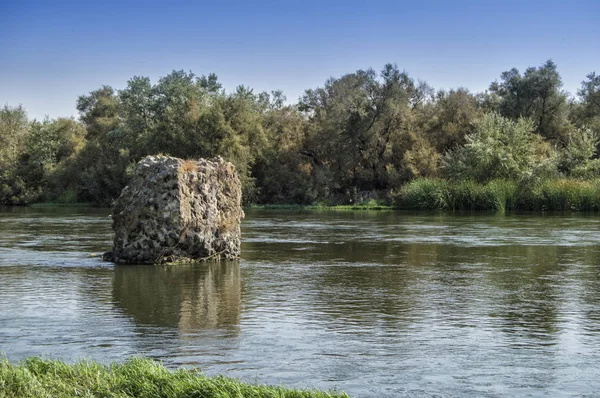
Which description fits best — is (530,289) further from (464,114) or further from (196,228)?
(464,114)

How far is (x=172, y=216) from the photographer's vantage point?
65.5 ft

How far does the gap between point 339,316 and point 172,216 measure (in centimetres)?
806

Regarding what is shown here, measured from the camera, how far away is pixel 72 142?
8462 centimetres

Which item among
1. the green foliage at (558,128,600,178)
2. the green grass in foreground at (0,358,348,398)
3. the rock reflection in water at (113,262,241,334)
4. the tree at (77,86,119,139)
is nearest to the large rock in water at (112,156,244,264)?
the rock reflection in water at (113,262,241,334)

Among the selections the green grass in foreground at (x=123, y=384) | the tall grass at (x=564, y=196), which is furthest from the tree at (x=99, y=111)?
the green grass in foreground at (x=123, y=384)

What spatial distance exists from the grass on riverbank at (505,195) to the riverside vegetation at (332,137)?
1.87m

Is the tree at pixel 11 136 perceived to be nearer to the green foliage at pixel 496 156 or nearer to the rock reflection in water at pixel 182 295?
the green foliage at pixel 496 156

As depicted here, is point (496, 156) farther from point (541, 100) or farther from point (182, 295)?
point (182, 295)

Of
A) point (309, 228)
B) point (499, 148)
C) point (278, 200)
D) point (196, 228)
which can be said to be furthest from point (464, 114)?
point (196, 228)

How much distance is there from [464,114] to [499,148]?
47.2 ft

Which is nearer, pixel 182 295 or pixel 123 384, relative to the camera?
pixel 123 384

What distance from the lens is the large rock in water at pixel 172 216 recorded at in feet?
65.6

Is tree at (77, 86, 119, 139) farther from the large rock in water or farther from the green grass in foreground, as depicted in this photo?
the green grass in foreground

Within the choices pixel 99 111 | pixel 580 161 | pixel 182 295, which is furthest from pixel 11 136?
pixel 182 295
